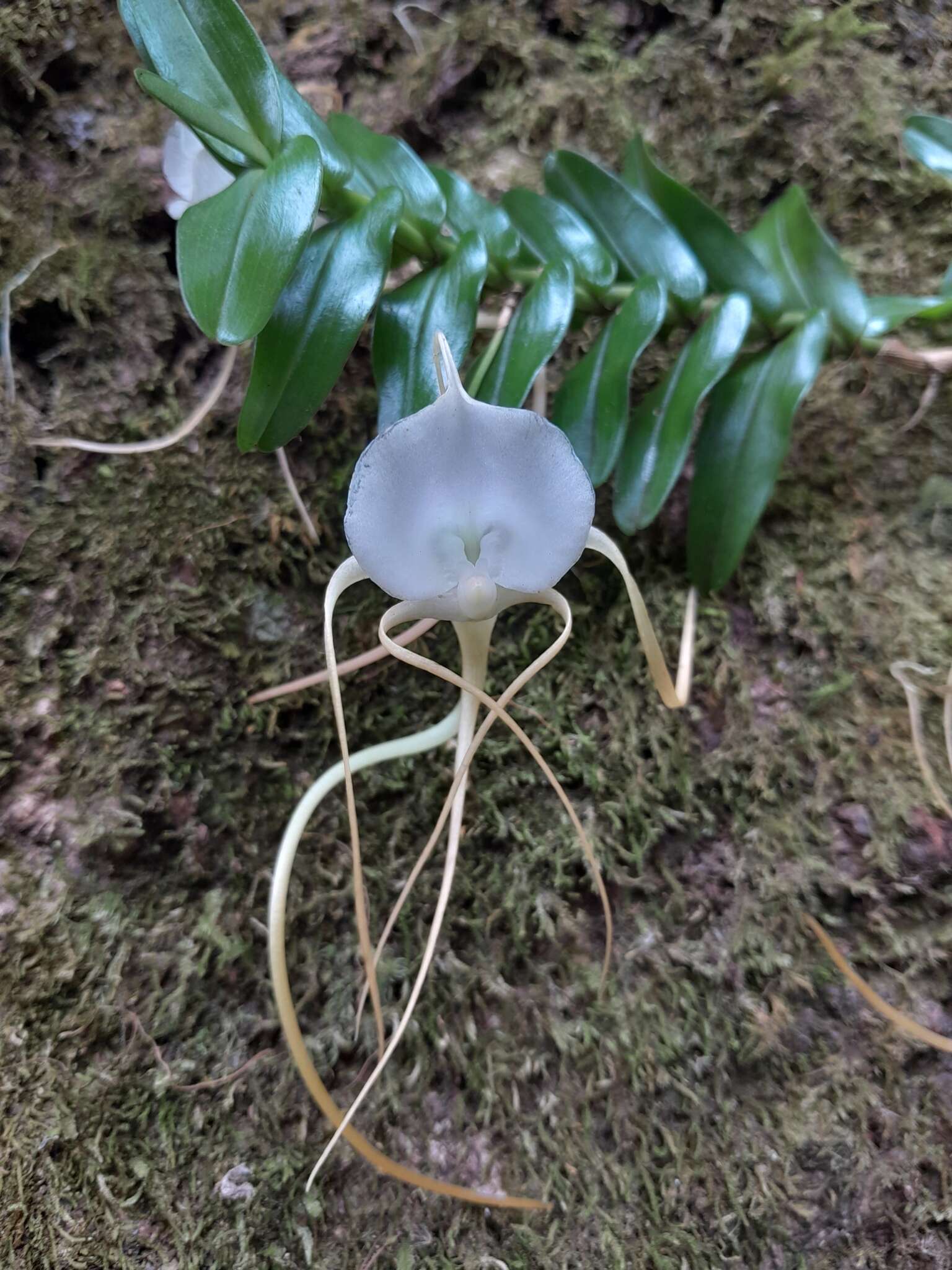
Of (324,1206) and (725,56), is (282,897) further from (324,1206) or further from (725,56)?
(725,56)

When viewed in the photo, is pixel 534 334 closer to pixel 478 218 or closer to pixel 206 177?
pixel 478 218

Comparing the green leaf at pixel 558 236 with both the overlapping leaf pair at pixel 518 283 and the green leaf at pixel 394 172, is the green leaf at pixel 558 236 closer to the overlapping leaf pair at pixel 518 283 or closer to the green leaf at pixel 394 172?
the overlapping leaf pair at pixel 518 283

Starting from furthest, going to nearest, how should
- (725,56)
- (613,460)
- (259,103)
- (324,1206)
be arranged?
(725,56) < (613,460) < (324,1206) < (259,103)

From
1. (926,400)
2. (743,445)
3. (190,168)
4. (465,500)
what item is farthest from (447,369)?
(926,400)

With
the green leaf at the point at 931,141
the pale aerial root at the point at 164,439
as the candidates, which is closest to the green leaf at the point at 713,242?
the green leaf at the point at 931,141

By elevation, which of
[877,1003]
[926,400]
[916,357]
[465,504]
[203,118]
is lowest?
[877,1003]

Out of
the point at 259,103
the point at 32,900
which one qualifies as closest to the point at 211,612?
the point at 32,900
